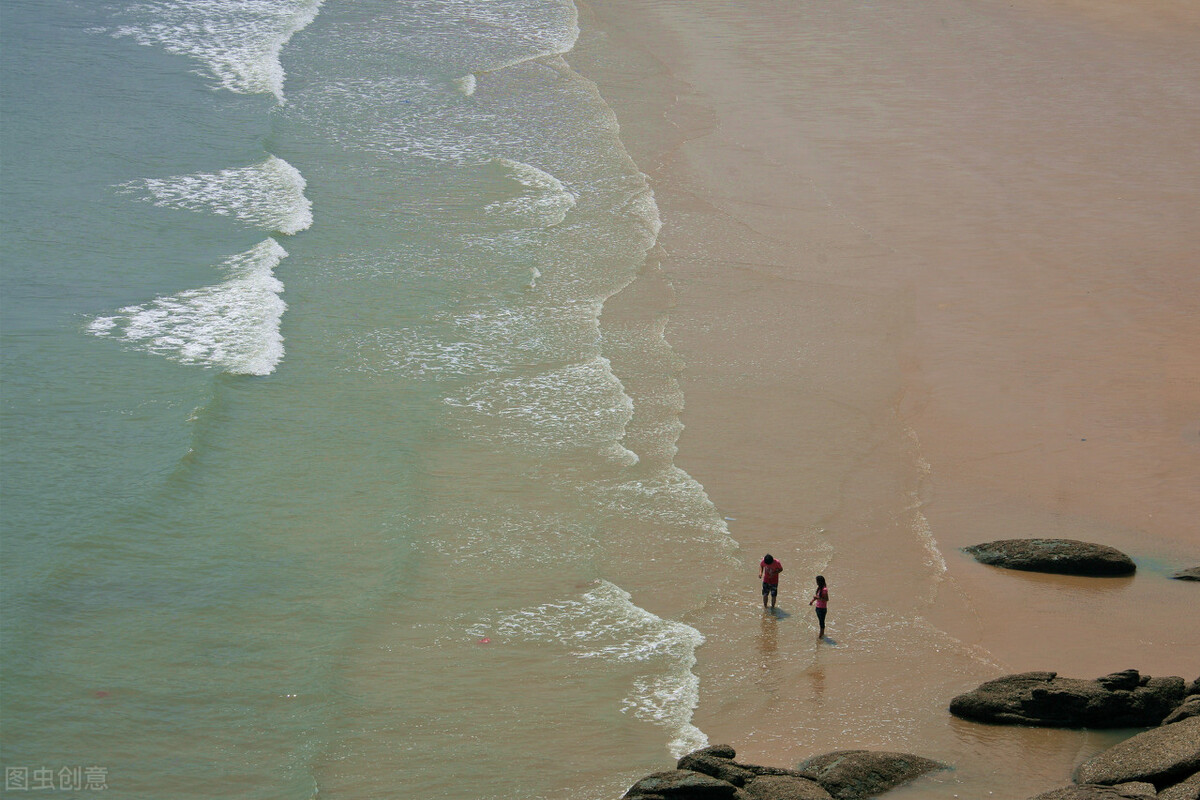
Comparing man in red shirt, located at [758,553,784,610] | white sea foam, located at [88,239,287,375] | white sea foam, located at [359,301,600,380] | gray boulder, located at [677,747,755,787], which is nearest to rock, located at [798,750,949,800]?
gray boulder, located at [677,747,755,787]

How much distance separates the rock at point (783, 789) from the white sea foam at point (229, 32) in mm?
24557

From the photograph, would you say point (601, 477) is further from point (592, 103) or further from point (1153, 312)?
point (592, 103)

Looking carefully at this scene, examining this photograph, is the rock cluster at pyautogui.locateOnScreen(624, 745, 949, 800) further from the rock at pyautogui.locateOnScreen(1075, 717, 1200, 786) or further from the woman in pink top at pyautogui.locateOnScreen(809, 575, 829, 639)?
the woman in pink top at pyautogui.locateOnScreen(809, 575, 829, 639)

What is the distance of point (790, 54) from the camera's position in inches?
1388

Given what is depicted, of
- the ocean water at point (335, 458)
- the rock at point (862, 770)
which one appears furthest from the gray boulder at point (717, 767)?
the ocean water at point (335, 458)

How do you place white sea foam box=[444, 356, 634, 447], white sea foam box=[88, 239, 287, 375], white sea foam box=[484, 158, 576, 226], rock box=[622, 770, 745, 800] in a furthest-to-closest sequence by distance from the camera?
white sea foam box=[484, 158, 576, 226] → white sea foam box=[88, 239, 287, 375] → white sea foam box=[444, 356, 634, 447] → rock box=[622, 770, 745, 800]

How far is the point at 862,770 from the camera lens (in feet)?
32.3

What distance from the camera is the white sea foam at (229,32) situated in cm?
3159

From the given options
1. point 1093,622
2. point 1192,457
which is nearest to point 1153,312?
point 1192,457

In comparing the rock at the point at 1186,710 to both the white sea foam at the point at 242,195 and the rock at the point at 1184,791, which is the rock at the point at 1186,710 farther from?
the white sea foam at the point at 242,195

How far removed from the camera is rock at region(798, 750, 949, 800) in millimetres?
9641

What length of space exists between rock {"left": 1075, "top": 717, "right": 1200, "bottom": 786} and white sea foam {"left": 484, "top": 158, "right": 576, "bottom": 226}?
1548 cm

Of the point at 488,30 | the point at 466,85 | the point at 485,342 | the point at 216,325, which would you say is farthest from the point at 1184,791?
the point at 488,30

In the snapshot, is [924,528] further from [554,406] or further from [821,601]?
[554,406]
